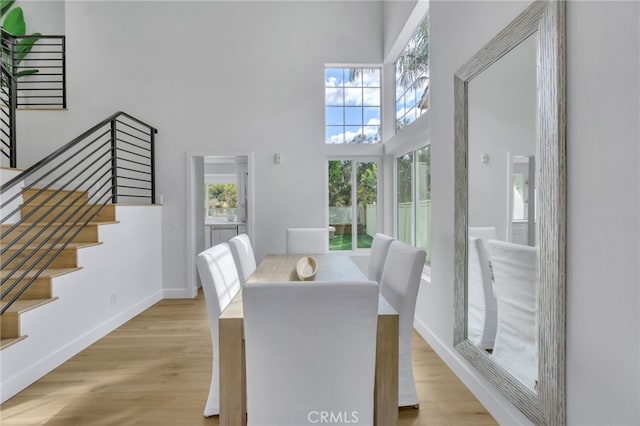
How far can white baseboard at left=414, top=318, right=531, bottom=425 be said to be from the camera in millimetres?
1878

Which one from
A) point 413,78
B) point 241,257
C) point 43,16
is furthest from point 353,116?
point 43,16

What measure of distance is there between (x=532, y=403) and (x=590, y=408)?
36 centimetres

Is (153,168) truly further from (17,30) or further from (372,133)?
Result: (372,133)

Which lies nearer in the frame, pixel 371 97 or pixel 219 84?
pixel 219 84

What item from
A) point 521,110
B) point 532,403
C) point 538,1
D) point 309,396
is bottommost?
point 532,403

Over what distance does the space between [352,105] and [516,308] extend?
13.3 ft

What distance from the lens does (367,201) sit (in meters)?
5.25

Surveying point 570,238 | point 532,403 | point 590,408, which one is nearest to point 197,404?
point 532,403

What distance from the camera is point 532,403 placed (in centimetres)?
166

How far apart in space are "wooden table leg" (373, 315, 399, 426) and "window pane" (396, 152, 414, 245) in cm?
279

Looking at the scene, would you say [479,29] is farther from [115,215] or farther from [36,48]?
[36,48]

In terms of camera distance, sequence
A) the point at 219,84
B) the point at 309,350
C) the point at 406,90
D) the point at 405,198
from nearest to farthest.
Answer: the point at 309,350
the point at 406,90
the point at 405,198
the point at 219,84

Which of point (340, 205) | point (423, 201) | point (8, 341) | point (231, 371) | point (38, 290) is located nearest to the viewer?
point (231, 371)

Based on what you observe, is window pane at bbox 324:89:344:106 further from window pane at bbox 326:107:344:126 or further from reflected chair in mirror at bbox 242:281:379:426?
reflected chair in mirror at bbox 242:281:379:426
